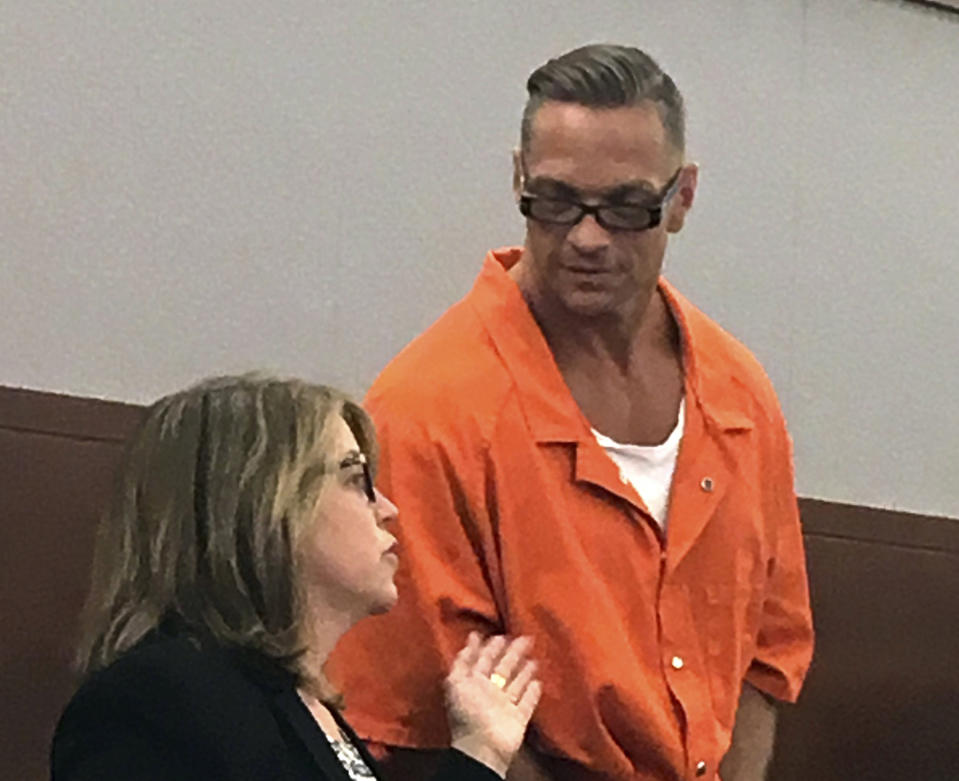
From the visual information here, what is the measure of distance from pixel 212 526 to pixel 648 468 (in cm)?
63

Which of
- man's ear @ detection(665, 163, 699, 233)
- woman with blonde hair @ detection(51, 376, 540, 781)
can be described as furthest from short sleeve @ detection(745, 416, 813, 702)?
woman with blonde hair @ detection(51, 376, 540, 781)

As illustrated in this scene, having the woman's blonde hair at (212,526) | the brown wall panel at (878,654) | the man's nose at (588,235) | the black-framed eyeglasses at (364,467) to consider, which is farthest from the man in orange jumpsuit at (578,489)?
the brown wall panel at (878,654)

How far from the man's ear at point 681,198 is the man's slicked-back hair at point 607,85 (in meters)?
0.03

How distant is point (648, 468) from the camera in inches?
72.9

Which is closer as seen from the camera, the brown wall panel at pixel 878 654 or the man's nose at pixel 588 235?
the man's nose at pixel 588 235

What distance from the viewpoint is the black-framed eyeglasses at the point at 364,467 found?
149 centimetres

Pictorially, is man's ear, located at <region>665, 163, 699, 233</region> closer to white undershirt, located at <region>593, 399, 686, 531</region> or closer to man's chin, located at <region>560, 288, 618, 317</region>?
man's chin, located at <region>560, 288, 618, 317</region>

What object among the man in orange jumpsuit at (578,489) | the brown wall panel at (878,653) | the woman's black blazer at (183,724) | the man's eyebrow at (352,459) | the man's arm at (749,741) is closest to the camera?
the woman's black blazer at (183,724)

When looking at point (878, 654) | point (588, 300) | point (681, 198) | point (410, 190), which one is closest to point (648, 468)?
point (588, 300)

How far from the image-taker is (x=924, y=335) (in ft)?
9.61

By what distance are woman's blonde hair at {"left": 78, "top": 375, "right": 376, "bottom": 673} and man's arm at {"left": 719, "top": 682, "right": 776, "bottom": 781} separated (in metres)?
0.76

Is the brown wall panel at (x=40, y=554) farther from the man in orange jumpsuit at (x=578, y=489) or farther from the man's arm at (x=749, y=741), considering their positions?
the man's arm at (x=749, y=741)

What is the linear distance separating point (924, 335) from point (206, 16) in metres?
1.47

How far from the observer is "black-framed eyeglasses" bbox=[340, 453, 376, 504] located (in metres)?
1.49
